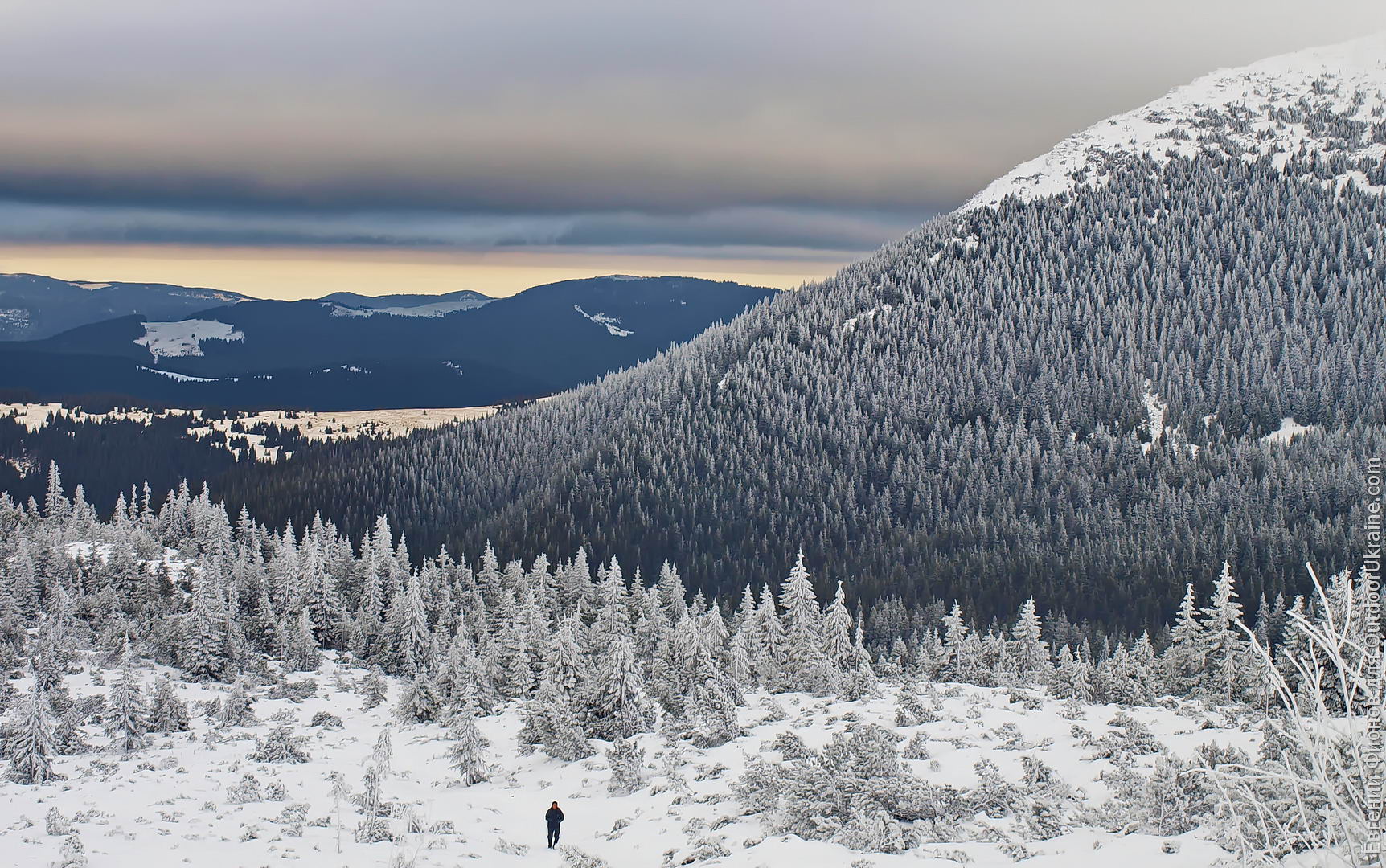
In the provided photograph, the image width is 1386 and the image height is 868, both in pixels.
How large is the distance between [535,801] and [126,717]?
86.4 feet

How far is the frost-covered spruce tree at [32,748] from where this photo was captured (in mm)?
45875

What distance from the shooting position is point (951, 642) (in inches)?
2744

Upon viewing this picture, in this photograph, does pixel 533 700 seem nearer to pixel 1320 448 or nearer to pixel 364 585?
pixel 364 585

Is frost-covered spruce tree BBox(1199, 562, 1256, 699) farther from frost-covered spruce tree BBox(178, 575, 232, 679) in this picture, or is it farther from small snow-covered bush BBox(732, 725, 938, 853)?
frost-covered spruce tree BBox(178, 575, 232, 679)

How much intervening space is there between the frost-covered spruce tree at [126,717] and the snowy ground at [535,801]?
905 mm

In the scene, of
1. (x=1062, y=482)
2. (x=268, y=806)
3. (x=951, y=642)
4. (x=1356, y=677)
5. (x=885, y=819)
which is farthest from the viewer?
(x=1062, y=482)

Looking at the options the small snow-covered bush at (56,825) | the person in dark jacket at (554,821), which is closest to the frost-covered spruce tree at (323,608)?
the small snow-covered bush at (56,825)

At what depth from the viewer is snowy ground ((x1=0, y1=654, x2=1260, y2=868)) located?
A: 29.7 m

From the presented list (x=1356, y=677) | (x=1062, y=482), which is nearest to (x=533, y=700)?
(x=1356, y=677)

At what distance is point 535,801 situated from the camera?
141 ft

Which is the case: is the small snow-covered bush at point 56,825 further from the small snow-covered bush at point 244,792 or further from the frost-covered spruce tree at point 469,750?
the frost-covered spruce tree at point 469,750

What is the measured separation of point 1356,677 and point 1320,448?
669ft

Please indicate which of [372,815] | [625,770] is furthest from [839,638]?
[372,815]

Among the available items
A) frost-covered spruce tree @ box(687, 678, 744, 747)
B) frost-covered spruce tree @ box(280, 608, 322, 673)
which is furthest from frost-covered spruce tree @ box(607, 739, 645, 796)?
frost-covered spruce tree @ box(280, 608, 322, 673)
